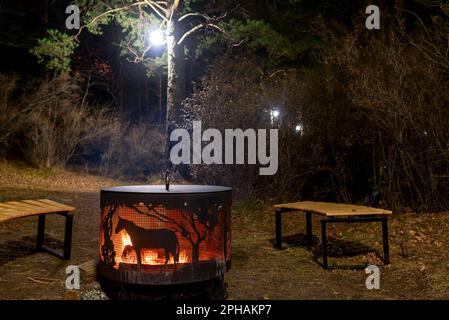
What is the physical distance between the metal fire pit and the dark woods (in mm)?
4930

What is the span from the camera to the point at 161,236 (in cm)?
365

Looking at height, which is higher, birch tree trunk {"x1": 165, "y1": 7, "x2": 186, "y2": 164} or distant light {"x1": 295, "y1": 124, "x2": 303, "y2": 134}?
birch tree trunk {"x1": 165, "y1": 7, "x2": 186, "y2": 164}

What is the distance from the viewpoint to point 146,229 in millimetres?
3656

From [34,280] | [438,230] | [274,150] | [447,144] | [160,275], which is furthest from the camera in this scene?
[274,150]

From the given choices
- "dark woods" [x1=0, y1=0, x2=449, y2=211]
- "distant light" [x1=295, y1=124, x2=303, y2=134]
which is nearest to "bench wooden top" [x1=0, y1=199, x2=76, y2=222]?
"dark woods" [x1=0, y1=0, x2=449, y2=211]

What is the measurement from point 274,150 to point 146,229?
237 inches

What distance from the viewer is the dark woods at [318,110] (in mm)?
7641

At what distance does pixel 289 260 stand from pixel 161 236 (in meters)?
2.27

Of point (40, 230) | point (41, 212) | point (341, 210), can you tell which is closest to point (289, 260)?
point (341, 210)

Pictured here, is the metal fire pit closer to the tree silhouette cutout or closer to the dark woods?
the tree silhouette cutout

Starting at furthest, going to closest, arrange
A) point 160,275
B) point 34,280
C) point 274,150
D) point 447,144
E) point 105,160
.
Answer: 1. point 105,160
2. point 274,150
3. point 447,144
4. point 34,280
5. point 160,275

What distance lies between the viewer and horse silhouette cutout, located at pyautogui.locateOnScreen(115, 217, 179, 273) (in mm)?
3652

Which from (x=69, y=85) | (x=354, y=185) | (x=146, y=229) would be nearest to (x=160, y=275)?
(x=146, y=229)
